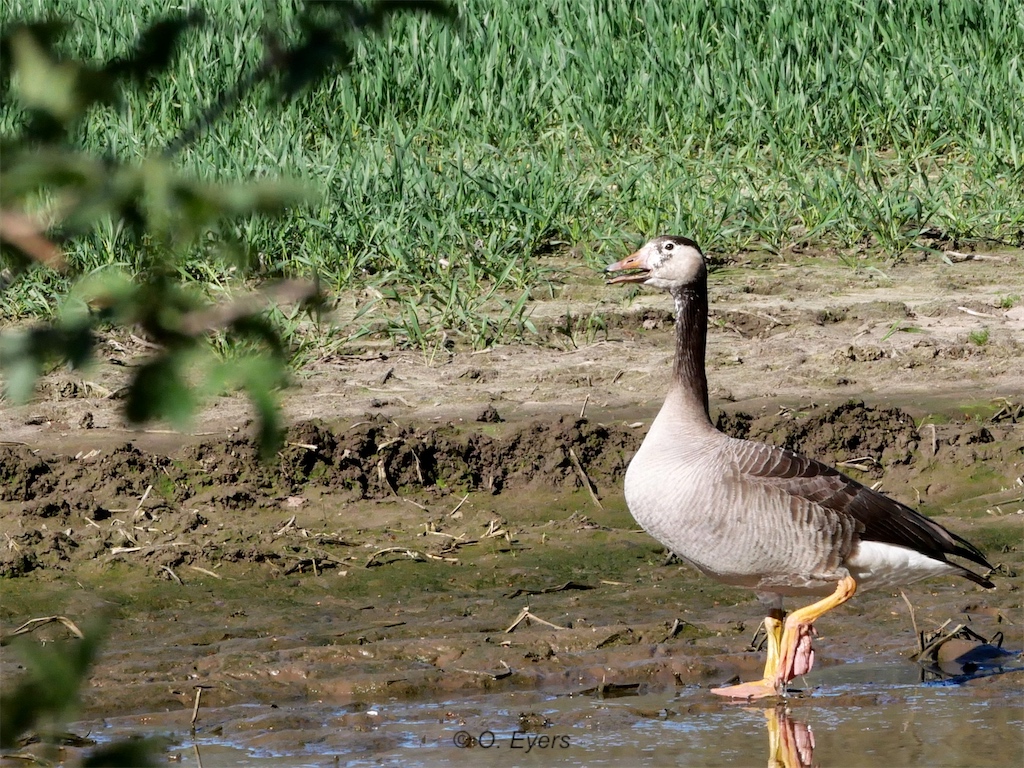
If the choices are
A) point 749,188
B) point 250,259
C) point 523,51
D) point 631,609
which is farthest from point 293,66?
point 523,51

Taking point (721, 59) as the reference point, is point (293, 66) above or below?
above

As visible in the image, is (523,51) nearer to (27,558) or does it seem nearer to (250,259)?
(27,558)

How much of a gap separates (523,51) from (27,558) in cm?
721

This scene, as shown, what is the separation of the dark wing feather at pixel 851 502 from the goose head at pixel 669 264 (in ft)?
2.66

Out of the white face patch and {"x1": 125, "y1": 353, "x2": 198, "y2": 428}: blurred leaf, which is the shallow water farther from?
{"x1": 125, "y1": 353, "x2": 198, "y2": 428}: blurred leaf

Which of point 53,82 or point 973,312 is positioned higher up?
point 53,82

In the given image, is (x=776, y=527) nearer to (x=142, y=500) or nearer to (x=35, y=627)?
(x=35, y=627)

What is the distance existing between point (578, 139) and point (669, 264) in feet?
18.4

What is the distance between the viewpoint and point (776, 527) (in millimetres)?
4961

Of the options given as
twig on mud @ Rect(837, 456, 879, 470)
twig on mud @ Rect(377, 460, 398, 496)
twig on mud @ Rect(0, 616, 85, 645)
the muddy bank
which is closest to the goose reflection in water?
the muddy bank

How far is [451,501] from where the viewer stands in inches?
257

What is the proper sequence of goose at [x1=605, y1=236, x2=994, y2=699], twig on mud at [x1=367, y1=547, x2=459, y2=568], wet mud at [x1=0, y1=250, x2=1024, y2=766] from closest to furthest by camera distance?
wet mud at [x1=0, y1=250, x2=1024, y2=766] < goose at [x1=605, y1=236, x2=994, y2=699] < twig on mud at [x1=367, y1=547, x2=459, y2=568]

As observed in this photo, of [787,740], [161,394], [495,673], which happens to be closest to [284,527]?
[495,673]

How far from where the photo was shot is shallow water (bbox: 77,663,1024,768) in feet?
14.8
